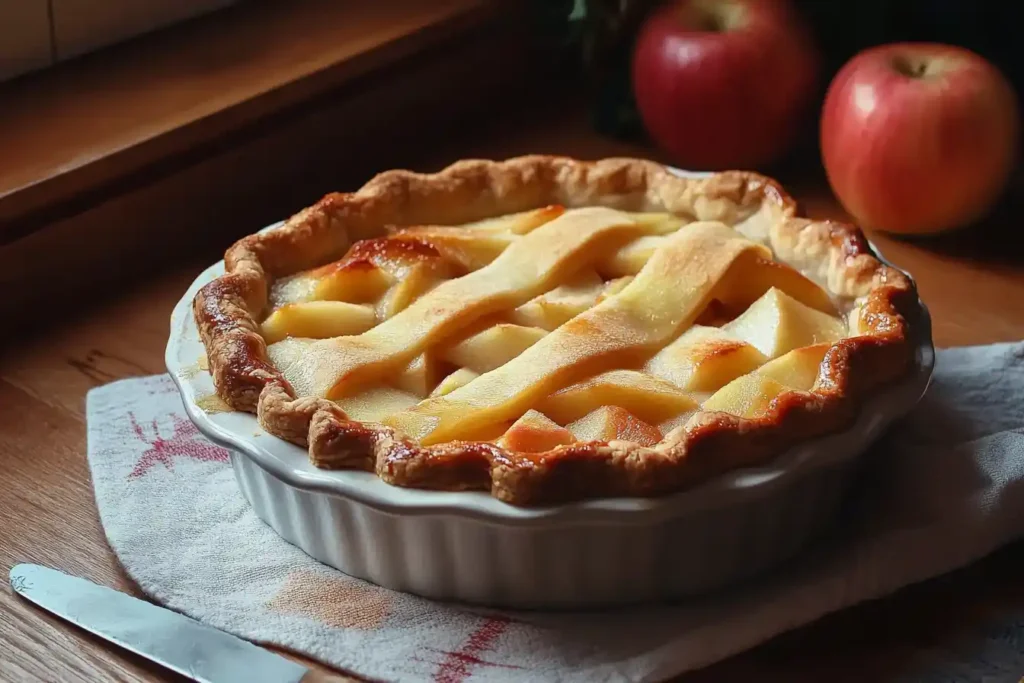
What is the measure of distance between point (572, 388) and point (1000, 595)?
41 cm

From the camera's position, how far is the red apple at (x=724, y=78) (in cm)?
169

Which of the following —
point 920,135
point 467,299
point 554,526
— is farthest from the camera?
point 920,135

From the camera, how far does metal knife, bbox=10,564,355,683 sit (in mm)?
963

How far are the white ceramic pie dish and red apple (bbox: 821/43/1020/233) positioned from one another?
0.53 metres

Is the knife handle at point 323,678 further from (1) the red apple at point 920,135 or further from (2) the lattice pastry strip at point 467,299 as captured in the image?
(1) the red apple at point 920,135

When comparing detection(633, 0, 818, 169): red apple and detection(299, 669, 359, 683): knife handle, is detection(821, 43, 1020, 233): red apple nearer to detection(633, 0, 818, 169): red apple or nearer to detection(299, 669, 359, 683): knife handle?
detection(633, 0, 818, 169): red apple

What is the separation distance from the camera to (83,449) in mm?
1282

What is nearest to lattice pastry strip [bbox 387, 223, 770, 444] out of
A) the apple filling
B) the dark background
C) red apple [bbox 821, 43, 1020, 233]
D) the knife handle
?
the apple filling

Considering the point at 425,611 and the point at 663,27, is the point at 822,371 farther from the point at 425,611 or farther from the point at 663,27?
the point at 663,27

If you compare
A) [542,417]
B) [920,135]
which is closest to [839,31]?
[920,135]

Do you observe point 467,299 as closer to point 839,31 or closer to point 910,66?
point 910,66

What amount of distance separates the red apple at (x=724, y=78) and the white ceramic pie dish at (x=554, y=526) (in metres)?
0.70

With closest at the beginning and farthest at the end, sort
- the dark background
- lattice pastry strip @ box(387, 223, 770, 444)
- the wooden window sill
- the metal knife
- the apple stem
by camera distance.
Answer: the metal knife → lattice pastry strip @ box(387, 223, 770, 444) → the wooden window sill → the apple stem → the dark background

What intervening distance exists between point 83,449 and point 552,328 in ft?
1.63
